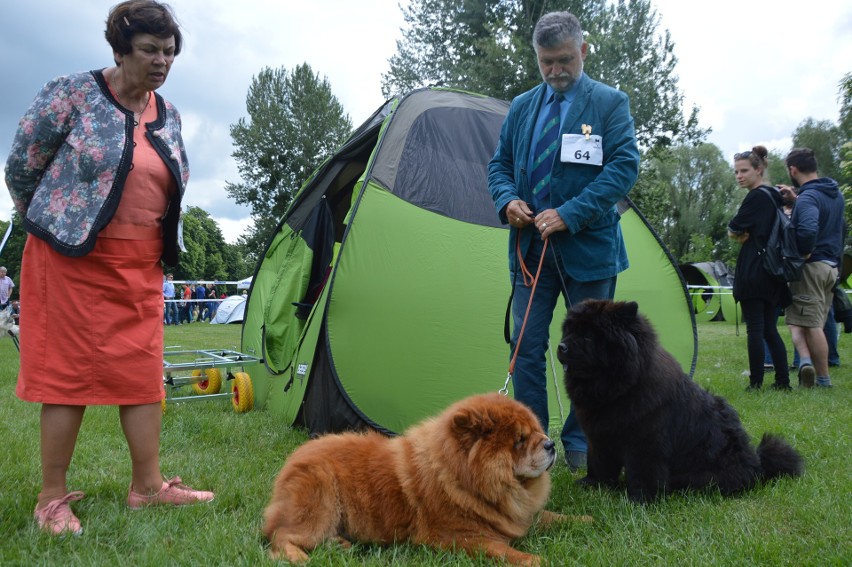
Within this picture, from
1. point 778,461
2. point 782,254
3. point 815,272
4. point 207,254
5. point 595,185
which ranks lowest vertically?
point 778,461

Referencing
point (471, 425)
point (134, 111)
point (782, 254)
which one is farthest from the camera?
point (782, 254)

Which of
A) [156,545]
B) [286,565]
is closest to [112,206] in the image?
[156,545]

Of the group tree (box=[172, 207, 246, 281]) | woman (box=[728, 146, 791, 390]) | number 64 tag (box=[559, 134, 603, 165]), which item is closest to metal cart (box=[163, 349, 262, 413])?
number 64 tag (box=[559, 134, 603, 165])

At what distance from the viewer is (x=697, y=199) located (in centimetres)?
3653

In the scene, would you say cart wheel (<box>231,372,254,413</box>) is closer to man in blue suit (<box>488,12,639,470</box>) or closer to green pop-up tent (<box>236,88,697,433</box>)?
green pop-up tent (<box>236,88,697,433</box>)

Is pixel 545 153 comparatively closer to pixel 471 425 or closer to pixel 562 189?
pixel 562 189

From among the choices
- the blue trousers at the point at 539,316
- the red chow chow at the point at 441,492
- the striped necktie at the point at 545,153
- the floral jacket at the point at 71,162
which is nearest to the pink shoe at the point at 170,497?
the red chow chow at the point at 441,492

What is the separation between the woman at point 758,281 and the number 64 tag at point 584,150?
318cm

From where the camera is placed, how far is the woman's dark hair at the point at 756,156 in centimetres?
548

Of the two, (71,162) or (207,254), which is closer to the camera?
(71,162)

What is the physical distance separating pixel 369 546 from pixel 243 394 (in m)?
3.14

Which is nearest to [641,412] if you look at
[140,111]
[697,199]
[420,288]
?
[420,288]

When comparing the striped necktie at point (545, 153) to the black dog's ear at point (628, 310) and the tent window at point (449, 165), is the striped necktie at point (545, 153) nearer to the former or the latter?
the black dog's ear at point (628, 310)

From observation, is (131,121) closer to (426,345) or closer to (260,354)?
(426,345)
